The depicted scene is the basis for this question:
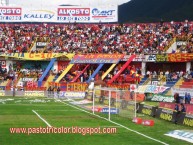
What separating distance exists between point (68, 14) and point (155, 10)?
2424 centimetres

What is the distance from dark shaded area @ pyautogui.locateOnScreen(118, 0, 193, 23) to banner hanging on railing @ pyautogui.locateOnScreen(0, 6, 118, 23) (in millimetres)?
9864

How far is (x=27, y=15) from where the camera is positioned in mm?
82812

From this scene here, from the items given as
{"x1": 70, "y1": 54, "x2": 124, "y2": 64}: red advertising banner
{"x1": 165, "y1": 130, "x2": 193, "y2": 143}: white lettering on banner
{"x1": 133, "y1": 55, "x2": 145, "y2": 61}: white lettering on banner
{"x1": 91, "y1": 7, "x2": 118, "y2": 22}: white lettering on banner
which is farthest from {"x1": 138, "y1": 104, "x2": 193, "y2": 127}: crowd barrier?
{"x1": 91, "y1": 7, "x2": 118, "y2": 22}: white lettering on banner

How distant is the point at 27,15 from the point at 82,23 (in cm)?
943

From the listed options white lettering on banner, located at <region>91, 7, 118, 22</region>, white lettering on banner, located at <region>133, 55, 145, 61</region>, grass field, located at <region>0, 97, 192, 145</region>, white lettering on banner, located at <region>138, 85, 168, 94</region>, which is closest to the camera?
grass field, located at <region>0, 97, 192, 145</region>

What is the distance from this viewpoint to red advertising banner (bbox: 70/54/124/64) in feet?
227

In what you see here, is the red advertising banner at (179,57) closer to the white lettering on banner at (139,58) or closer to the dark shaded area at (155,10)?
the white lettering on banner at (139,58)

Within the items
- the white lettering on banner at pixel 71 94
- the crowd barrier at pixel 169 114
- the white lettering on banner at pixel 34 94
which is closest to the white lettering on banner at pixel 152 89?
the white lettering on banner at pixel 71 94

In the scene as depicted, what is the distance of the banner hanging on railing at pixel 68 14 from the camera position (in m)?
82.8

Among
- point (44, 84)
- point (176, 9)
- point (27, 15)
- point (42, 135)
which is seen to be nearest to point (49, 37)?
point (27, 15)

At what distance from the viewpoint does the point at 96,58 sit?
2753 inches

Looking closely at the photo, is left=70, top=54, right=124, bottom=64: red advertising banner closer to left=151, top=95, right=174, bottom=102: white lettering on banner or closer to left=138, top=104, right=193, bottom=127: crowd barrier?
left=151, top=95, right=174, bottom=102: white lettering on banner

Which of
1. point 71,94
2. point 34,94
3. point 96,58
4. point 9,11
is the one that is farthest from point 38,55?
point 71,94

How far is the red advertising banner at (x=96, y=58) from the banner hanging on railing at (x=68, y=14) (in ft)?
48.6
